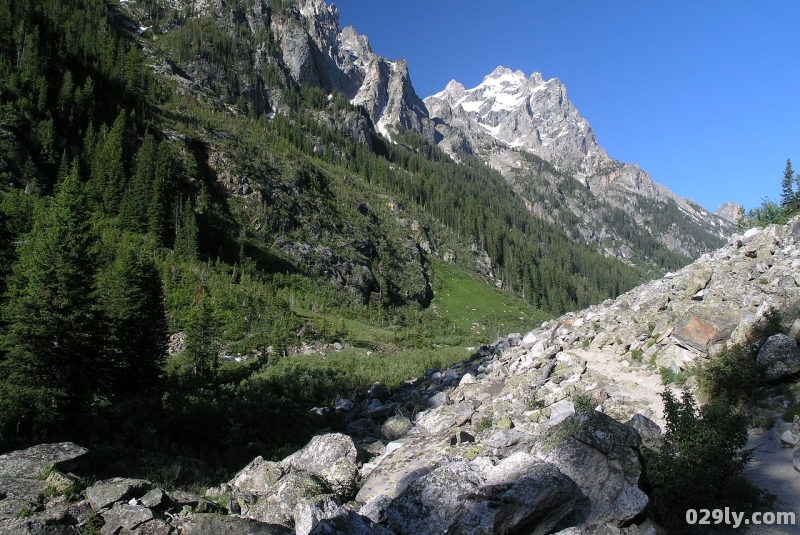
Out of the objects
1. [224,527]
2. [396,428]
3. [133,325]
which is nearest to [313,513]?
[224,527]

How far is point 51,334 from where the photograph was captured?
1274 cm

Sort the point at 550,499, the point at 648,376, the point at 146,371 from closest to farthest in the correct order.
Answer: the point at 550,499, the point at 648,376, the point at 146,371

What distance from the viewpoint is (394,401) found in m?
20.4

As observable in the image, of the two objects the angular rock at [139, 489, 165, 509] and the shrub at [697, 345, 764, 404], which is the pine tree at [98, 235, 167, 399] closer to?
the angular rock at [139, 489, 165, 509]

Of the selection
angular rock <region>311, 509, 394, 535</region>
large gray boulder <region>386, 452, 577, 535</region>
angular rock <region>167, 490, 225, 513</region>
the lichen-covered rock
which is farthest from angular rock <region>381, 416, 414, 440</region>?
angular rock <region>311, 509, 394, 535</region>

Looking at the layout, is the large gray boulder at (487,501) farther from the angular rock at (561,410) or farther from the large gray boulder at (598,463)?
the angular rock at (561,410)

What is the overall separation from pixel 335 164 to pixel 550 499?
104488mm

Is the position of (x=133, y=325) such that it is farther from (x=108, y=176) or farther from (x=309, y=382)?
(x=108, y=176)

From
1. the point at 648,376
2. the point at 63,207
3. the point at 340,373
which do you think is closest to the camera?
the point at 648,376

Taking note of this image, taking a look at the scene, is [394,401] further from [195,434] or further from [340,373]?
[195,434]

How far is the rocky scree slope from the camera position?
6.77 m

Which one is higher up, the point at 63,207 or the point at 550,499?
the point at 63,207

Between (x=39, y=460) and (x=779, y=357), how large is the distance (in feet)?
55.6

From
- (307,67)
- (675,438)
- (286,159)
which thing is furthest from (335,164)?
(675,438)
